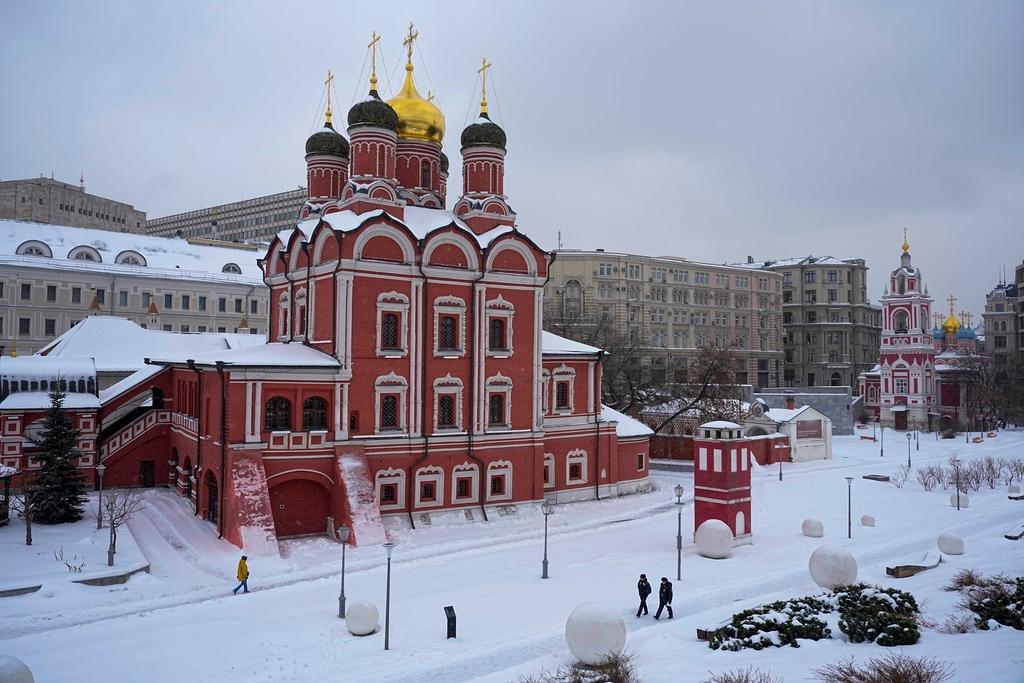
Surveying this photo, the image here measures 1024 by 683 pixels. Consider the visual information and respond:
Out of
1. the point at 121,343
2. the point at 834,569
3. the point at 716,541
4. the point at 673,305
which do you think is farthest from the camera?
the point at 673,305

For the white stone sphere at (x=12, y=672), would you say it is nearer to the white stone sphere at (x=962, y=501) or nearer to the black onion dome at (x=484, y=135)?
the black onion dome at (x=484, y=135)

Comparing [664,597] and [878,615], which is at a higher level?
[878,615]

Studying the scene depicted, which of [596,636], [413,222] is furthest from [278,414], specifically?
[596,636]

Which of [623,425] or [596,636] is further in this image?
[623,425]

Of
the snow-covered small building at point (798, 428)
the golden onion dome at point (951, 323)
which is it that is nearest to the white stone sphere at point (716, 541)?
the snow-covered small building at point (798, 428)

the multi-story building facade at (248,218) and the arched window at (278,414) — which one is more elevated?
the multi-story building facade at (248,218)

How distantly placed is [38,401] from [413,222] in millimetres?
15209

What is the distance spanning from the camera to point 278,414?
24906 millimetres

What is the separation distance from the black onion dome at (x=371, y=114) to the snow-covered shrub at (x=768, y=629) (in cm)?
2214

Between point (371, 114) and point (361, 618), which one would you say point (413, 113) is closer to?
point (371, 114)

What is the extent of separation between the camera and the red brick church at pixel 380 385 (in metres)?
24.7

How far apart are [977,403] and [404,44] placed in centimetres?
5353

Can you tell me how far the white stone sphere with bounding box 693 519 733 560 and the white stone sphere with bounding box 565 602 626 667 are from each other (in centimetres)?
940

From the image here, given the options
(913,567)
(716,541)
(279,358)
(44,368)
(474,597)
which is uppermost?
(279,358)
